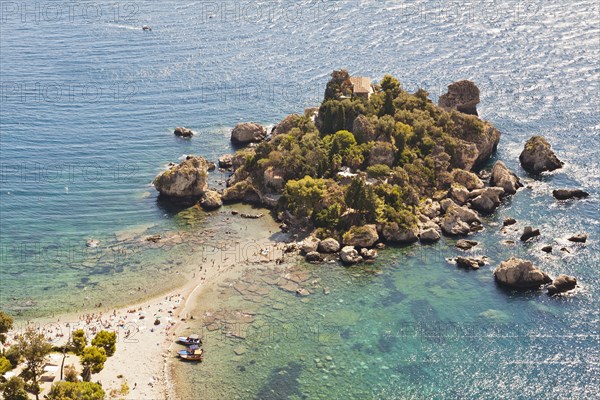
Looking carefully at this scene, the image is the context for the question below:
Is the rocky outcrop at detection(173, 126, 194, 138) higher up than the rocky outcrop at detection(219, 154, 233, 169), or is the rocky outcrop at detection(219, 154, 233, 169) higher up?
the rocky outcrop at detection(173, 126, 194, 138)

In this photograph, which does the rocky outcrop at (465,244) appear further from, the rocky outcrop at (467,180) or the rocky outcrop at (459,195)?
the rocky outcrop at (467,180)

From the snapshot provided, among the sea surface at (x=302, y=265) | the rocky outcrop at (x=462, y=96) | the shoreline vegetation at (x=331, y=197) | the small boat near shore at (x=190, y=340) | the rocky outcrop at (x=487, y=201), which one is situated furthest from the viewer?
the rocky outcrop at (x=462, y=96)

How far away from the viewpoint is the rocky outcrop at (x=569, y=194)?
123 metres

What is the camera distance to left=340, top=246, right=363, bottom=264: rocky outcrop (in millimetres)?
108062

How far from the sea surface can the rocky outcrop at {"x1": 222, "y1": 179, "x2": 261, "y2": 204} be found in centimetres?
725

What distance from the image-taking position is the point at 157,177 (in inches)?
5094

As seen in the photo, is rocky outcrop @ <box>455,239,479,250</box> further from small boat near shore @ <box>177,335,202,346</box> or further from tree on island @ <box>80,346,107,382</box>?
tree on island @ <box>80,346,107,382</box>

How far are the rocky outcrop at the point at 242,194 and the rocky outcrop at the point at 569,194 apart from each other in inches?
2104

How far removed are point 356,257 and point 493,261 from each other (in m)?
21.2

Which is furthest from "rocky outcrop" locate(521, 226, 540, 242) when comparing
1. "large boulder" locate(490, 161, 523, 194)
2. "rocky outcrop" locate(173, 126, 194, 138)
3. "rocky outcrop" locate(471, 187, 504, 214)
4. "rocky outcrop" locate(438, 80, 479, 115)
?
"rocky outcrop" locate(173, 126, 194, 138)

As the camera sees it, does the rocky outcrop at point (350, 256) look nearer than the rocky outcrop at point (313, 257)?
Yes

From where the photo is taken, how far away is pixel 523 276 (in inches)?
3976

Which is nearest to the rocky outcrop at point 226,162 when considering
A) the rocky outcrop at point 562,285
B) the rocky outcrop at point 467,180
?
the rocky outcrop at point 467,180

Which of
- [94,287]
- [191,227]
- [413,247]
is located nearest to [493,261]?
[413,247]
